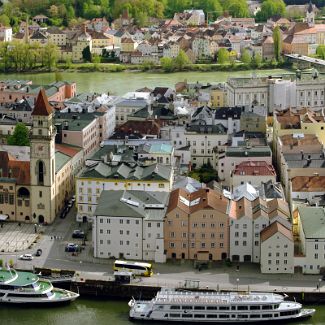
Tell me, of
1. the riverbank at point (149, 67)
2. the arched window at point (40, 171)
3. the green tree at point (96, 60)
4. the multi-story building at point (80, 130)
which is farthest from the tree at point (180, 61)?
the arched window at point (40, 171)

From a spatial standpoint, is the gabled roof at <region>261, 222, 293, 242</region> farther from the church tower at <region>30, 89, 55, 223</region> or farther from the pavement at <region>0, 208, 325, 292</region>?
the church tower at <region>30, 89, 55, 223</region>

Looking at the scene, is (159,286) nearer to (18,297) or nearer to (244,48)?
(18,297)

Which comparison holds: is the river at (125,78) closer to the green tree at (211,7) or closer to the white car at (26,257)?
the green tree at (211,7)

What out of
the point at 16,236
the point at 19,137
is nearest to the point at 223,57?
the point at 19,137

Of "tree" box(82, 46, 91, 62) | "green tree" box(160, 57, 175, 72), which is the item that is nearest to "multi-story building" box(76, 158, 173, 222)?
"green tree" box(160, 57, 175, 72)

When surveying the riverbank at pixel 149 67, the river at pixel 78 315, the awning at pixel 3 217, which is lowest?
the river at pixel 78 315

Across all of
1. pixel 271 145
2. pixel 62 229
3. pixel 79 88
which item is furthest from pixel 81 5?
pixel 62 229
